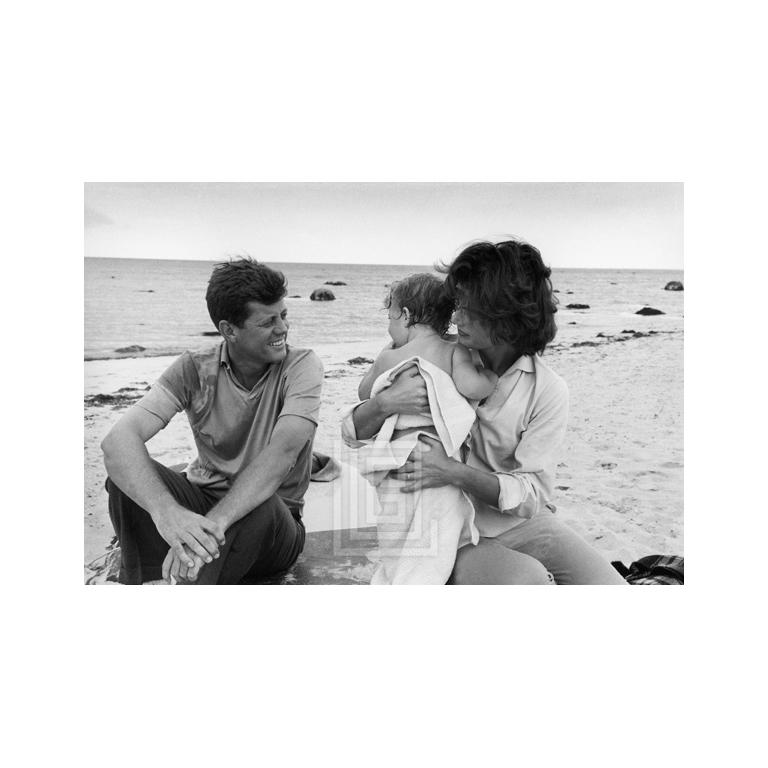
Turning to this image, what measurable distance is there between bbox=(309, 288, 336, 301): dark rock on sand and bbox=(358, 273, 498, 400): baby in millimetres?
271

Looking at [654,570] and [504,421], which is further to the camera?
[654,570]

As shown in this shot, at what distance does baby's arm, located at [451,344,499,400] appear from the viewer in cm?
443

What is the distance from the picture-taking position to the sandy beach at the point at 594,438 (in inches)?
184

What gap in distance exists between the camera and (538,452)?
4.50 m

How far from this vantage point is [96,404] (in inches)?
186

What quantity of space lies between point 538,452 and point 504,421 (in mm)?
209

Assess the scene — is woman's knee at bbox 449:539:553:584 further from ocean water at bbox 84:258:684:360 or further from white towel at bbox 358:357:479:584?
ocean water at bbox 84:258:684:360

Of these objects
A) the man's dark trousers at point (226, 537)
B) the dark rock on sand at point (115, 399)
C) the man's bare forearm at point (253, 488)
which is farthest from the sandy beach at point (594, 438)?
the man's bare forearm at point (253, 488)

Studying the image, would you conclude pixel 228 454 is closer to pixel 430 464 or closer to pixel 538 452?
pixel 430 464

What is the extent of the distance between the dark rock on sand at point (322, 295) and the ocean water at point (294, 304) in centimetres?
2

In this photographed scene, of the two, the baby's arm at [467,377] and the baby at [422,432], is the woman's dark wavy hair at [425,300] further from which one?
the baby's arm at [467,377]

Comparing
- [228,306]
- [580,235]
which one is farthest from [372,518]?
[580,235]

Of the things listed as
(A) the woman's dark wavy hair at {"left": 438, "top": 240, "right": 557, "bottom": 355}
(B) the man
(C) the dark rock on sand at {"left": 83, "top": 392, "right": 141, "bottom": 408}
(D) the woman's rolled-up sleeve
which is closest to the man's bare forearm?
(B) the man

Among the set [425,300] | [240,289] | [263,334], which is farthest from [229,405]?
[425,300]
